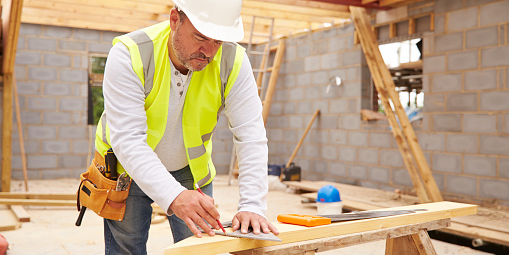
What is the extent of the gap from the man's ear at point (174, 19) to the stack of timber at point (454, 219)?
278 centimetres

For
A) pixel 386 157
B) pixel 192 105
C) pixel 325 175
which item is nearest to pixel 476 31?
pixel 386 157

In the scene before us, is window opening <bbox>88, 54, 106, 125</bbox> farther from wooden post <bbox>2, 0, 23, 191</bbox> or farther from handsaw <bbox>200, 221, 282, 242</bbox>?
handsaw <bbox>200, 221, 282, 242</bbox>

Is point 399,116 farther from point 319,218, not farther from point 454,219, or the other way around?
point 319,218

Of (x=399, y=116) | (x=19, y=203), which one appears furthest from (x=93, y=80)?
(x=399, y=116)

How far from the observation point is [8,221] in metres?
4.02

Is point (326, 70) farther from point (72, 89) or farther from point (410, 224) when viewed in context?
point (410, 224)

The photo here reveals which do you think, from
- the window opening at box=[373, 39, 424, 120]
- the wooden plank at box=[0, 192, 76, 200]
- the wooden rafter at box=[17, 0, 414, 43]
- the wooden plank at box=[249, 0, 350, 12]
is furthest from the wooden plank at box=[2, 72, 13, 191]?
the window opening at box=[373, 39, 424, 120]

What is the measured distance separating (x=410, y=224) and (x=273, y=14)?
468 cm

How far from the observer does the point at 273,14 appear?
6.19 metres

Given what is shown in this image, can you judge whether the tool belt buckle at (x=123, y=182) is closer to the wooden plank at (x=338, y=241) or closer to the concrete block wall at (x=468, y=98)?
the wooden plank at (x=338, y=241)

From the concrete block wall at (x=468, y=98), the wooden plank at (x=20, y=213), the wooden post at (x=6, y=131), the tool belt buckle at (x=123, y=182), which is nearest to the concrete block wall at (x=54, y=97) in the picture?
the wooden post at (x=6, y=131)

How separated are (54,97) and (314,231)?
6.18 metres

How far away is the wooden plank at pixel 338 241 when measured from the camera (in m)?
1.48

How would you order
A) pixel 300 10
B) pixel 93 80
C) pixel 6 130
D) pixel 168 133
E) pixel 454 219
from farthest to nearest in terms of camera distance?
pixel 93 80 < pixel 300 10 < pixel 6 130 < pixel 454 219 < pixel 168 133
